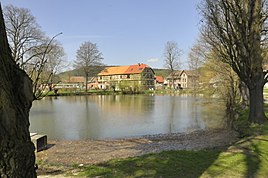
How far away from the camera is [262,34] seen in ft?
39.5

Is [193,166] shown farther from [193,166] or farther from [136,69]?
[136,69]

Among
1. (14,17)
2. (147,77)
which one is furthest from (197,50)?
(147,77)

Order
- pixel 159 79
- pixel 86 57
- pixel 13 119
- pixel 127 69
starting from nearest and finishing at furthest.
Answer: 1. pixel 13 119
2. pixel 86 57
3. pixel 127 69
4. pixel 159 79

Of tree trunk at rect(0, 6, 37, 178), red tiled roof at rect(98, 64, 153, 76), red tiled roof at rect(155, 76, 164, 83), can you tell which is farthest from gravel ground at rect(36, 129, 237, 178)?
red tiled roof at rect(155, 76, 164, 83)

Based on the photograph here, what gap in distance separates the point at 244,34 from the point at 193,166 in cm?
779

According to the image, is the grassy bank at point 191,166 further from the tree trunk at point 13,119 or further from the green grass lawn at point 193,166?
the tree trunk at point 13,119

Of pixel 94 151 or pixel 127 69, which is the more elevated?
pixel 127 69

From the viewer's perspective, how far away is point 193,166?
5.73 metres

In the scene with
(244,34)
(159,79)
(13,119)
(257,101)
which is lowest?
(257,101)

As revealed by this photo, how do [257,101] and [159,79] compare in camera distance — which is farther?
[159,79]

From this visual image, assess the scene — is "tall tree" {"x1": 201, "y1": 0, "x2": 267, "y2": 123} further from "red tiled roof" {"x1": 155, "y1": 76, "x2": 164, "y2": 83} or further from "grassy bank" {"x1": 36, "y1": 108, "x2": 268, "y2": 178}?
"red tiled roof" {"x1": 155, "y1": 76, "x2": 164, "y2": 83}

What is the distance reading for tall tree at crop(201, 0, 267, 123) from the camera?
11.3m

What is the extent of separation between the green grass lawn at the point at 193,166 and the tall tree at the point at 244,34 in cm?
549

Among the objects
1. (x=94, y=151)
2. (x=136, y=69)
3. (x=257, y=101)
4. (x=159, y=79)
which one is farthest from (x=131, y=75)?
(x=94, y=151)
